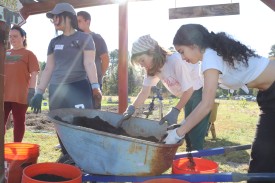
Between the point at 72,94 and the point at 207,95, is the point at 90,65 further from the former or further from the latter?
the point at 207,95

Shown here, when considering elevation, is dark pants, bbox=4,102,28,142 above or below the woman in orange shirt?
below

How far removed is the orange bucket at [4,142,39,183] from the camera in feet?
8.05

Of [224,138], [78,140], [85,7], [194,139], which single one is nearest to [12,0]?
[78,140]

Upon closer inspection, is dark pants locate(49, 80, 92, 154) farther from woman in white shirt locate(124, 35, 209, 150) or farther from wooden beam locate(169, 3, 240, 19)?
wooden beam locate(169, 3, 240, 19)

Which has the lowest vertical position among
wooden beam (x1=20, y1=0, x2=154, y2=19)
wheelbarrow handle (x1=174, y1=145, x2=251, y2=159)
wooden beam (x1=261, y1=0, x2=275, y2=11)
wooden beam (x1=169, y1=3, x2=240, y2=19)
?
wheelbarrow handle (x1=174, y1=145, x2=251, y2=159)

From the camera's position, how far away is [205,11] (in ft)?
17.7

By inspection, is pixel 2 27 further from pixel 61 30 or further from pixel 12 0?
pixel 61 30

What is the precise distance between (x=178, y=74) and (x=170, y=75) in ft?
0.26

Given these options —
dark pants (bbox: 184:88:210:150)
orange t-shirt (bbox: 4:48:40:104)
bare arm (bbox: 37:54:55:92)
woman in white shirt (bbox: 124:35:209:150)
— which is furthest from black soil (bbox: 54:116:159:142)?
orange t-shirt (bbox: 4:48:40:104)

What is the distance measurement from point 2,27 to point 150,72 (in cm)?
144

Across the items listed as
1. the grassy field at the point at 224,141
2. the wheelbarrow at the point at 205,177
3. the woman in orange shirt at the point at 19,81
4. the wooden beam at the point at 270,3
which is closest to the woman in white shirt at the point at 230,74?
the wheelbarrow at the point at 205,177

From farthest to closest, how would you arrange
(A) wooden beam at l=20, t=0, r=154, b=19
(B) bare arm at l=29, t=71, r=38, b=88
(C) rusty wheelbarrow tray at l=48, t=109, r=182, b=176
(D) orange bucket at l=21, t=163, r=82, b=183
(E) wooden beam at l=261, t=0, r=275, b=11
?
(A) wooden beam at l=20, t=0, r=154, b=19, (E) wooden beam at l=261, t=0, r=275, b=11, (B) bare arm at l=29, t=71, r=38, b=88, (D) orange bucket at l=21, t=163, r=82, b=183, (C) rusty wheelbarrow tray at l=48, t=109, r=182, b=176

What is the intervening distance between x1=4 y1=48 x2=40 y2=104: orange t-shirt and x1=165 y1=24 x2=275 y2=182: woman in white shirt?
8.15 feet

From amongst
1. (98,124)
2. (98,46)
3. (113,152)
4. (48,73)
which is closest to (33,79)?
(48,73)
